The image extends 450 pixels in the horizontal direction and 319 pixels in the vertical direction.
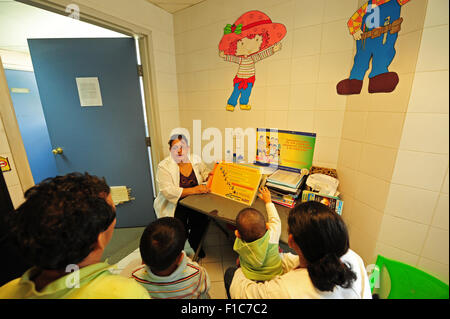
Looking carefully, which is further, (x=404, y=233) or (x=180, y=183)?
(x=180, y=183)

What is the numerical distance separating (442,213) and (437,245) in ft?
0.26

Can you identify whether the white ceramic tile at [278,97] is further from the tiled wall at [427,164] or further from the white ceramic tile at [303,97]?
the tiled wall at [427,164]

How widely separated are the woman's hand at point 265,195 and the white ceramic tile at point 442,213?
3.04 feet

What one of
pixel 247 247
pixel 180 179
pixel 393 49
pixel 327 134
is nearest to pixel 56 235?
pixel 247 247

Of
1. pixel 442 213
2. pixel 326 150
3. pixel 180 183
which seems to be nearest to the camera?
pixel 442 213

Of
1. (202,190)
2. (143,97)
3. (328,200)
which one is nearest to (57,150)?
(143,97)

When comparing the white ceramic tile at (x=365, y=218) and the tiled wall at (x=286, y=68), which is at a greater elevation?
the tiled wall at (x=286, y=68)

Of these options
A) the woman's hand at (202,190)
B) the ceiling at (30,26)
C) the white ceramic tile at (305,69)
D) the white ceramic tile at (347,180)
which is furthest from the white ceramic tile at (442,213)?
the ceiling at (30,26)

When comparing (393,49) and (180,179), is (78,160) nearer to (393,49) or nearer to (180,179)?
(180,179)

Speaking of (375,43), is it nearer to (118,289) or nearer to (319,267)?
(319,267)

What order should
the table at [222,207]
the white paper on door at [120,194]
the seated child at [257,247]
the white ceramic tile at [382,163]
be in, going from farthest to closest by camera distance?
the white paper on door at [120,194] → the table at [222,207] → the seated child at [257,247] → the white ceramic tile at [382,163]

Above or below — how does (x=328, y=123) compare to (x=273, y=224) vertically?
above

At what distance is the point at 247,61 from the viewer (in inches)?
66.8

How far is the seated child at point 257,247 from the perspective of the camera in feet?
3.07
